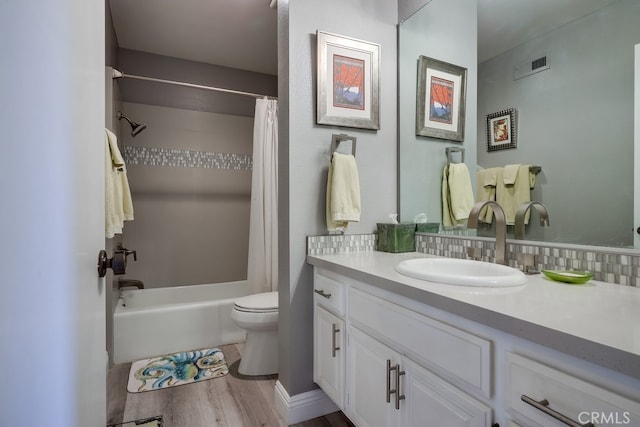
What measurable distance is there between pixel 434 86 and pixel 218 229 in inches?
98.0

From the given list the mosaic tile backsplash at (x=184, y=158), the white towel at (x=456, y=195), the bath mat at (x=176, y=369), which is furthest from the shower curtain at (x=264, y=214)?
the white towel at (x=456, y=195)

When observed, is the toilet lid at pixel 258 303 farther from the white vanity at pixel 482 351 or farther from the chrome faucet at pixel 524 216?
the chrome faucet at pixel 524 216

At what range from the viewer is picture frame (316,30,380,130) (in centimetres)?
173

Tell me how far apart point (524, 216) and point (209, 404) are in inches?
73.2

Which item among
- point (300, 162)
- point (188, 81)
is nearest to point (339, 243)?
point (300, 162)

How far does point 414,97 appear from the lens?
1.95 m

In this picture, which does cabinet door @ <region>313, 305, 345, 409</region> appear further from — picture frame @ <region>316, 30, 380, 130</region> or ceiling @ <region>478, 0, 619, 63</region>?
ceiling @ <region>478, 0, 619, 63</region>

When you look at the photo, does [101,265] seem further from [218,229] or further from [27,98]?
[218,229]

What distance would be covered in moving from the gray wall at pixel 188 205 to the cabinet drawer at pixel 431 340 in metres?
2.47

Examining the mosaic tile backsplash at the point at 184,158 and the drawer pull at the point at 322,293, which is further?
the mosaic tile backsplash at the point at 184,158

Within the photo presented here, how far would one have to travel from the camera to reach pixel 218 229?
11.4 ft

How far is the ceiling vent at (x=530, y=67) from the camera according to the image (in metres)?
1.29

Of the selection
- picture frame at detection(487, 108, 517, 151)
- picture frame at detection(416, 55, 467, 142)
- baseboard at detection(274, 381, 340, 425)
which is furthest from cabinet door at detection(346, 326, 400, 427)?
picture frame at detection(416, 55, 467, 142)

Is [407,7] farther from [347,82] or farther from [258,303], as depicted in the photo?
[258,303]
